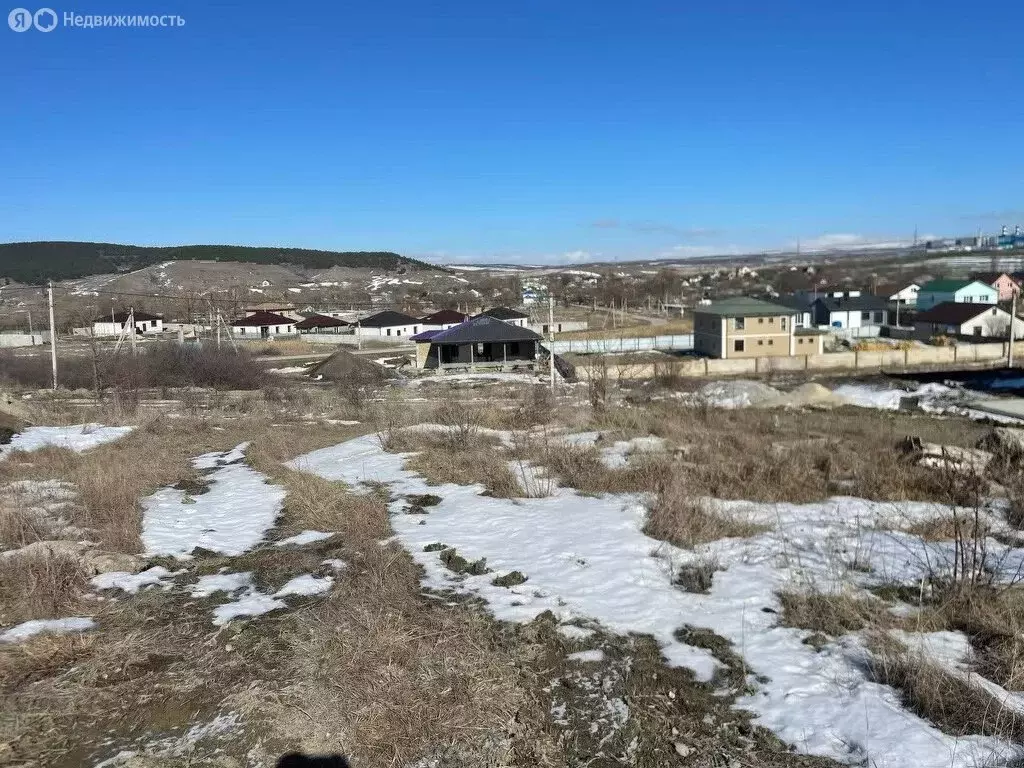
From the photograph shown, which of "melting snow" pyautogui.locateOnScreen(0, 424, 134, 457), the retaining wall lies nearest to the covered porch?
the retaining wall

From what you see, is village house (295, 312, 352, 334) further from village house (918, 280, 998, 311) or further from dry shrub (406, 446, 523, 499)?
dry shrub (406, 446, 523, 499)

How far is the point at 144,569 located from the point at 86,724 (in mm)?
2652

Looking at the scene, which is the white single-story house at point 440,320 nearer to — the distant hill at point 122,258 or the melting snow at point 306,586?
the melting snow at point 306,586

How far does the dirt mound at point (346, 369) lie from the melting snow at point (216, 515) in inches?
927

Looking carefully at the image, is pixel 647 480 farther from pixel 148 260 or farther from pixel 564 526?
pixel 148 260

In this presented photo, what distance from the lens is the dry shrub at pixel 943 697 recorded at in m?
3.40

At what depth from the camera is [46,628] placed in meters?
4.88

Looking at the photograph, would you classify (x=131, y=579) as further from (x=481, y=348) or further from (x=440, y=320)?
(x=440, y=320)

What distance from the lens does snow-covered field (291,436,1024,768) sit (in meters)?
3.54

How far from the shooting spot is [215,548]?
6.94 meters

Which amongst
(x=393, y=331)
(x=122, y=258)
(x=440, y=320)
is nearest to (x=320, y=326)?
(x=393, y=331)

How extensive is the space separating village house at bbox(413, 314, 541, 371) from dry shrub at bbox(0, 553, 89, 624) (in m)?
32.1

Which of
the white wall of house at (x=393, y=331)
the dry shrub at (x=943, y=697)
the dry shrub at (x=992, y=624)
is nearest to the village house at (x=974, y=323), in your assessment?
the white wall of house at (x=393, y=331)

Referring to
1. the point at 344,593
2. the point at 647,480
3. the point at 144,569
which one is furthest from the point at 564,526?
the point at 144,569
